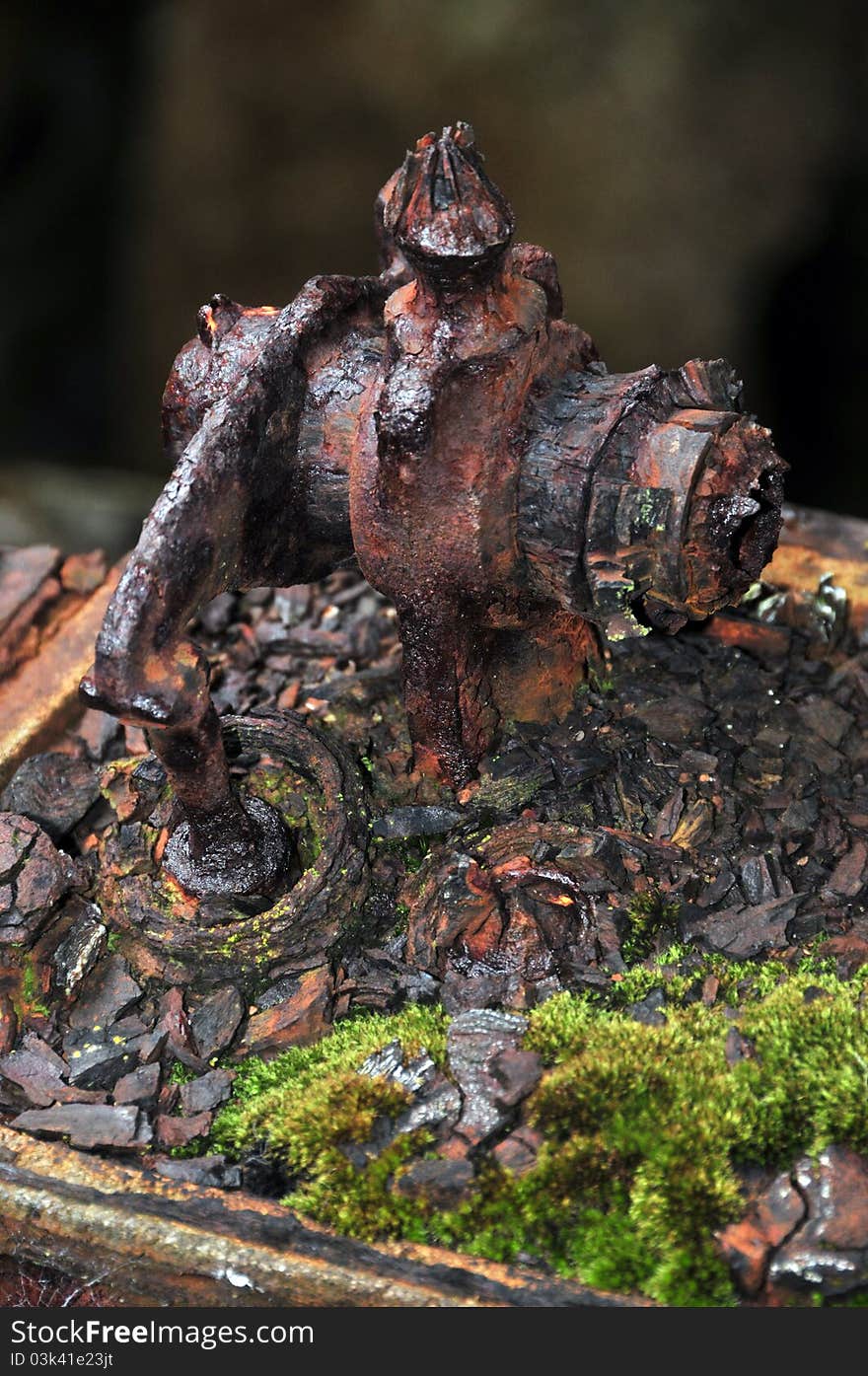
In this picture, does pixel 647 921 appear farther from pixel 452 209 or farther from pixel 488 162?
pixel 488 162

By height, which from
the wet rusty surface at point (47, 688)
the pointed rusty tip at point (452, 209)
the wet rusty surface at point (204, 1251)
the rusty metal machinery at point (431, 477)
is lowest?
the wet rusty surface at point (204, 1251)

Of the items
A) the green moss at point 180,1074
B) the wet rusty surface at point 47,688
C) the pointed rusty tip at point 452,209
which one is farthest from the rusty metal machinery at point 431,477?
the wet rusty surface at point 47,688

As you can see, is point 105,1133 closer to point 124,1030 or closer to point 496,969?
point 124,1030

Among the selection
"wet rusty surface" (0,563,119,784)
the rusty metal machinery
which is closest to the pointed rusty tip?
the rusty metal machinery

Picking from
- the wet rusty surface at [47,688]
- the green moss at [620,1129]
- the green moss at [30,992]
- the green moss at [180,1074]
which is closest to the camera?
the green moss at [620,1129]

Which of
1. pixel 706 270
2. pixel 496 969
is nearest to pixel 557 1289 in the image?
pixel 496 969

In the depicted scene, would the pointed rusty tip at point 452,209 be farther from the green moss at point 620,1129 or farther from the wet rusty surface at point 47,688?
the wet rusty surface at point 47,688
